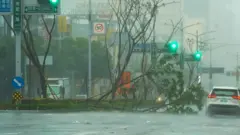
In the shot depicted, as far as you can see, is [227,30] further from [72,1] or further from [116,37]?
[116,37]

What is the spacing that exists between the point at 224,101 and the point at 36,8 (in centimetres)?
1219

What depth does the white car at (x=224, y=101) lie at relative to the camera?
2992 centimetres

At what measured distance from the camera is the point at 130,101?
4438cm

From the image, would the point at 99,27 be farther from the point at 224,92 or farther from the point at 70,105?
the point at 224,92

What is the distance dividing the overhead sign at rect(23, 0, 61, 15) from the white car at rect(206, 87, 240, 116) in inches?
398

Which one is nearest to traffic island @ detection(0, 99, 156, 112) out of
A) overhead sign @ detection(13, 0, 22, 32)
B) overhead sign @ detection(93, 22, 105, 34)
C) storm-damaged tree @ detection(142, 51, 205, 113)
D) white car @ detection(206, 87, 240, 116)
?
storm-damaged tree @ detection(142, 51, 205, 113)

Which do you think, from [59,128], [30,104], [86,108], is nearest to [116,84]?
[86,108]

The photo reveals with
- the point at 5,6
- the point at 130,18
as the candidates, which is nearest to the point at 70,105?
the point at 5,6

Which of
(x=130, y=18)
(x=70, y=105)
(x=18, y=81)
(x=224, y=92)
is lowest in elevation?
(x=70, y=105)

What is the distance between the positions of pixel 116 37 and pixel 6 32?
1227cm

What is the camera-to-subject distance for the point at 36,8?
3416 cm

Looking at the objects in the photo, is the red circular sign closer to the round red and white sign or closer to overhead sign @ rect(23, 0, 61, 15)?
the round red and white sign

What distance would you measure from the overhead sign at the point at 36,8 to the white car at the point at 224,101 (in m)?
10.1

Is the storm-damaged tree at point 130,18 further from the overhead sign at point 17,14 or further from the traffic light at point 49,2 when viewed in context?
the traffic light at point 49,2
